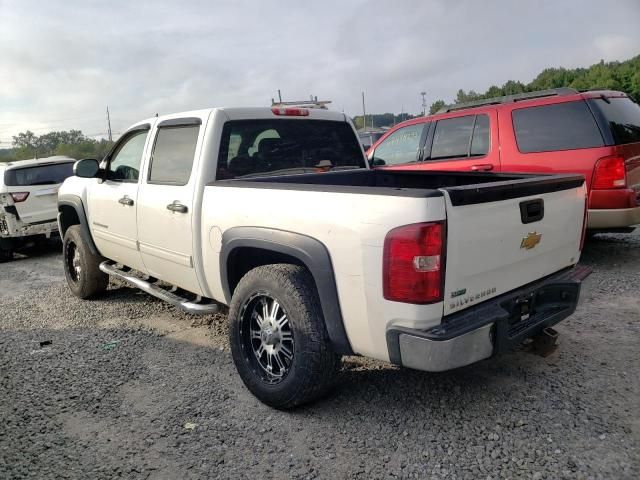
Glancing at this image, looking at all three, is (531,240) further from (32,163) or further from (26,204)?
(32,163)

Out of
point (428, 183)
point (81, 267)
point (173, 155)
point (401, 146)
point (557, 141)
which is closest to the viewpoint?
point (173, 155)

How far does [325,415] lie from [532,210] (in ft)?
5.47

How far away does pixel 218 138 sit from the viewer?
3.66 metres

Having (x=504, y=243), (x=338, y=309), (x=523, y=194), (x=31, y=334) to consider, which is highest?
(x=523, y=194)

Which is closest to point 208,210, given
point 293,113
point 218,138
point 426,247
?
point 218,138

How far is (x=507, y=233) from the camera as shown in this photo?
8.68 ft

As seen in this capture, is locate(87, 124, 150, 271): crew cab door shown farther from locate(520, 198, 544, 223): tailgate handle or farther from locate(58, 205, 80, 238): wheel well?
locate(520, 198, 544, 223): tailgate handle

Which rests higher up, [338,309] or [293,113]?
[293,113]

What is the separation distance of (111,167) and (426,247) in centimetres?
381

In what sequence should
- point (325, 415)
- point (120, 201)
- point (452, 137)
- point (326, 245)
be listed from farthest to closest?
1. point (452, 137)
2. point (120, 201)
3. point (325, 415)
4. point (326, 245)

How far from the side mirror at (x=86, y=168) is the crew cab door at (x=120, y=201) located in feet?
0.59

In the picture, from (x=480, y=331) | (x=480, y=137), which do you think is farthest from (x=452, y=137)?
(x=480, y=331)

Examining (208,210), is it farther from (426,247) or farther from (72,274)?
(72,274)

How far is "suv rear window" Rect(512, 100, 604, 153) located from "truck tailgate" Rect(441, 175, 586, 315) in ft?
8.59
